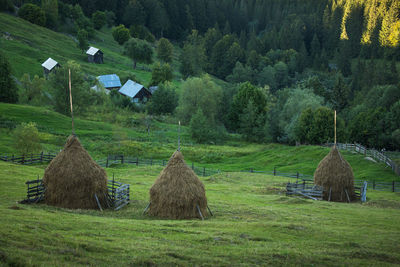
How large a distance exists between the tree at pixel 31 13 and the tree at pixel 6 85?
50432 millimetres

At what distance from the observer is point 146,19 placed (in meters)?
178

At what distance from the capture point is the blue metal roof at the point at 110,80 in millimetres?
110875

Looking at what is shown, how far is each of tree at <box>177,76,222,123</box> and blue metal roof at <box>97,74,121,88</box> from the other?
2624cm

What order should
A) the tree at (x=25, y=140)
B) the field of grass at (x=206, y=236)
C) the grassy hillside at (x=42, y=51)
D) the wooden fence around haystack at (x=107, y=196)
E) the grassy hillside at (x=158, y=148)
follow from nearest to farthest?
the field of grass at (x=206, y=236)
the wooden fence around haystack at (x=107, y=196)
the tree at (x=25, y=140)
the grassy hillside at (x=158, y=148)
the grassy hillside at (x=42, y=51)

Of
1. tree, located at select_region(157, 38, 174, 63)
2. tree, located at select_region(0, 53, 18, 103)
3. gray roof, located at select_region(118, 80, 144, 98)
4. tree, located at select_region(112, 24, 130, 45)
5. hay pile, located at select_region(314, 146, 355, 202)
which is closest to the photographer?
hay pile, located at select_region(314, 146, 355, 202)

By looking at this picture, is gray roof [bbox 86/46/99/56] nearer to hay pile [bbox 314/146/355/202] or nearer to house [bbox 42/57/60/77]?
house [bbox 42/57/60/77]

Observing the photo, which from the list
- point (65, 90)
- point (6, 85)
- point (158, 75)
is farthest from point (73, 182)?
point (158, 75)

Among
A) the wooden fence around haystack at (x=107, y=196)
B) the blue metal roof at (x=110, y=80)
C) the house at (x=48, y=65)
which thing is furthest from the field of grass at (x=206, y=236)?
the blue metal roof at (x=110, y=80)

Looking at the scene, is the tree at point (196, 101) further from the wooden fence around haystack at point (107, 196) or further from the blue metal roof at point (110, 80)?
the wooden fence around haystack at point (107, 196)

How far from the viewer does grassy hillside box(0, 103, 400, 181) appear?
58.5 metres

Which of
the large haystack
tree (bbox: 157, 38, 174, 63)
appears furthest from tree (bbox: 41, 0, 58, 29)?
the large haystack

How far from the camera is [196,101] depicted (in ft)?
303

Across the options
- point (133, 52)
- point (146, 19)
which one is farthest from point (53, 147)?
point (146, 19)

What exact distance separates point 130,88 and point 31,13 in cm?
4366
